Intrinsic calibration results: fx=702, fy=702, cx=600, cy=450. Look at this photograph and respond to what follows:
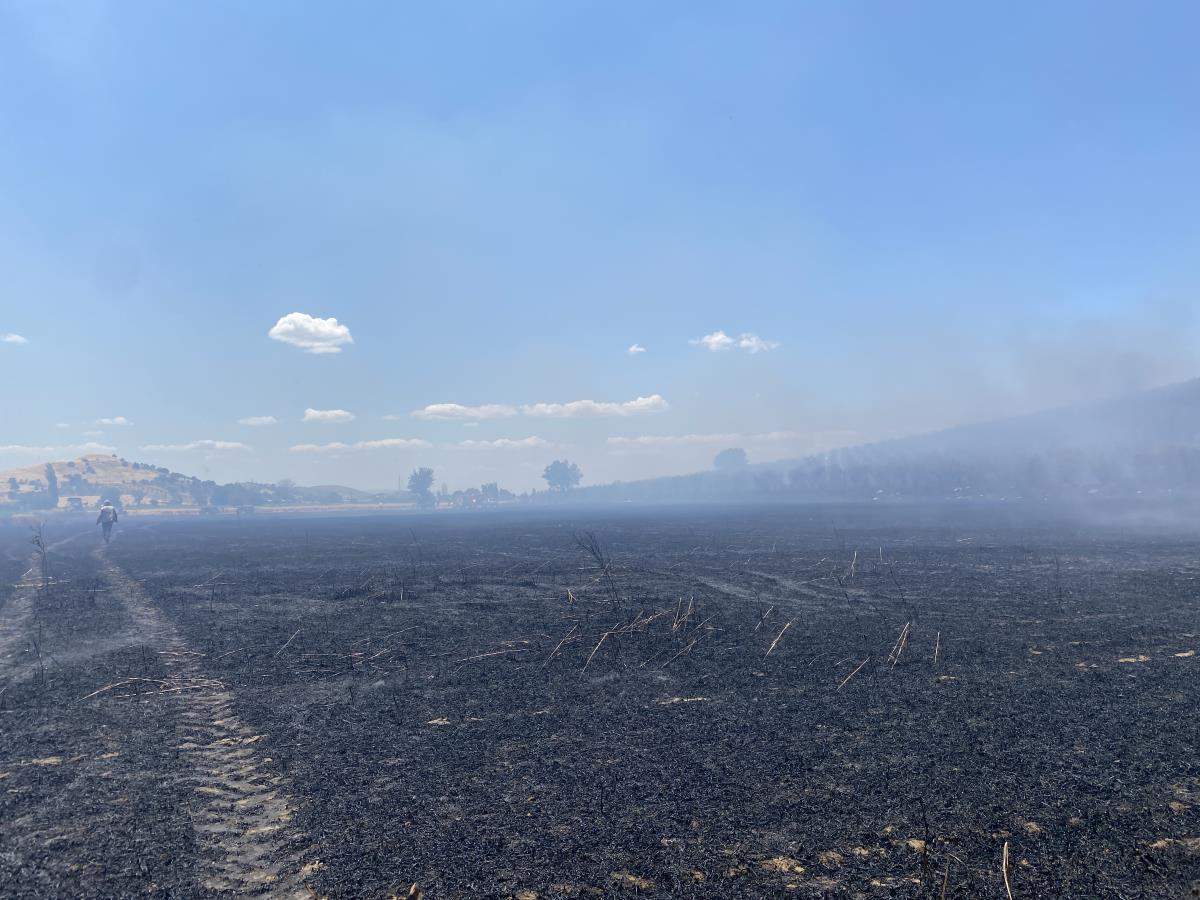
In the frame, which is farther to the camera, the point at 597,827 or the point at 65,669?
the point at 65,669

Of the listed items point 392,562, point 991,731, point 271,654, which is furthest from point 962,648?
point 392,562

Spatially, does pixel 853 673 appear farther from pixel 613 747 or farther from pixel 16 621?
pixel 16 621

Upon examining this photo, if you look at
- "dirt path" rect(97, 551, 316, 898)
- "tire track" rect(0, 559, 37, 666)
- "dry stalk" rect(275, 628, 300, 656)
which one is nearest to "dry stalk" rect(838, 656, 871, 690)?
"dirt path" rect(97, 551, 316, 898)

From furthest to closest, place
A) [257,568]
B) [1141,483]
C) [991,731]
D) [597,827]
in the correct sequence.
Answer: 1. [1141,483]
2. [257,568]
3. [991,731]
4. [597,827]

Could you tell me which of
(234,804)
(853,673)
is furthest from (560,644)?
(234,804)

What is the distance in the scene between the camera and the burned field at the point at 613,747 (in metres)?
7.64

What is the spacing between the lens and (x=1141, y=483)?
131 metres

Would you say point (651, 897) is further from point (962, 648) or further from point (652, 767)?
point (962, 648)

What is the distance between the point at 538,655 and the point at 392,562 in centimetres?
2824

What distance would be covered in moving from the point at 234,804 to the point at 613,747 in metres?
5.46

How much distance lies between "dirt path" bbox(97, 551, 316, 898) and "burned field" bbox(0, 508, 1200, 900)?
53 millimetres

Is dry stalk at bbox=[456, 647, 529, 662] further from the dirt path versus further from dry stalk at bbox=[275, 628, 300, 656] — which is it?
the dirt path

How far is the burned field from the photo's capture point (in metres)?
7.64

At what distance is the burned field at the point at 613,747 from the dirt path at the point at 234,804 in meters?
0.05
